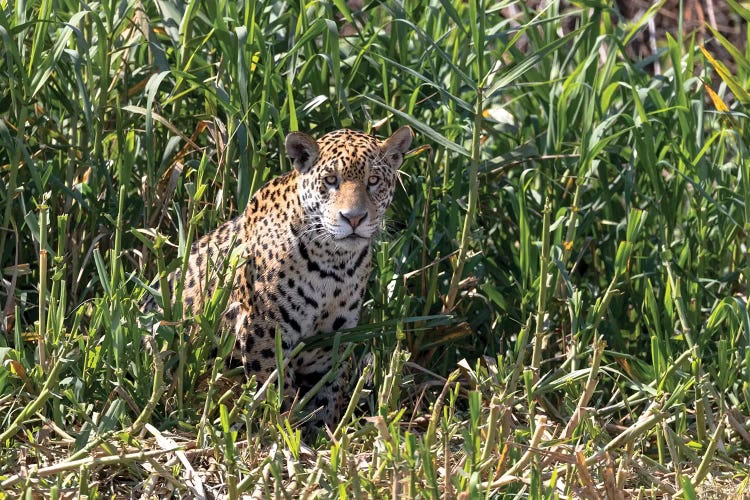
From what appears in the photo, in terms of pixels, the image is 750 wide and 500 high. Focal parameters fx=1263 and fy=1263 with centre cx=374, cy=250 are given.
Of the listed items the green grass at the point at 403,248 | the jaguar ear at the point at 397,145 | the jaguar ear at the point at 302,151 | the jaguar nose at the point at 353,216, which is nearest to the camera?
the green grass at the point at 403,248

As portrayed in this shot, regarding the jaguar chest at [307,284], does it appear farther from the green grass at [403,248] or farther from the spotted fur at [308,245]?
the green grass at [403,248]

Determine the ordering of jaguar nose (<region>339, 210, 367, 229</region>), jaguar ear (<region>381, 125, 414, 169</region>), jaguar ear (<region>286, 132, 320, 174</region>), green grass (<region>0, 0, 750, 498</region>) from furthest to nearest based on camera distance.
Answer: jaguar ear (<region>381, 125, 414, 169</region>) → jaguar ear (<region>286, 132, 320, 174</region>) → jaguar nose (<region>339, 210, 367, 229</region>) → green grass (<region>0, 0, 750, 498</region>)

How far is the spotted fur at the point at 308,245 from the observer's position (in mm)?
4340

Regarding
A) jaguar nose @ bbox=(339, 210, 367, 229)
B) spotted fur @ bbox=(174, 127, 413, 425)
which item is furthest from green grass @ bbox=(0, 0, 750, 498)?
jaguar nose @ bbox=(339, 210, 367, 229)

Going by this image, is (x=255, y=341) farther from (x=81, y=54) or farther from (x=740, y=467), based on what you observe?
(x=740, y=467)

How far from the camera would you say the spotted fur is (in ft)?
14.2

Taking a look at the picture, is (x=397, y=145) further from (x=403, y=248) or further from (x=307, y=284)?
(x=307, y=284)

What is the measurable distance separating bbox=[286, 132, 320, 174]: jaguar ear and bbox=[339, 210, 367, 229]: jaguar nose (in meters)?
0.27

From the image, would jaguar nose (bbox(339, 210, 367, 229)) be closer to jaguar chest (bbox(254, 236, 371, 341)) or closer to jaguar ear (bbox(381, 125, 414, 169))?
jaguar chest (bbox(254, 236, 371, 341))

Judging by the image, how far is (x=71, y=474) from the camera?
3600mm

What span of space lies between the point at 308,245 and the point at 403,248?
54 centimetres

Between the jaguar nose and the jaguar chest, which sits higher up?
the jaguar nose

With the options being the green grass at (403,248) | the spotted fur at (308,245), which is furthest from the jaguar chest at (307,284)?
the green grass at (403,248)

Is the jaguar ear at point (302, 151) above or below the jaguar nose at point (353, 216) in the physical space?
above
